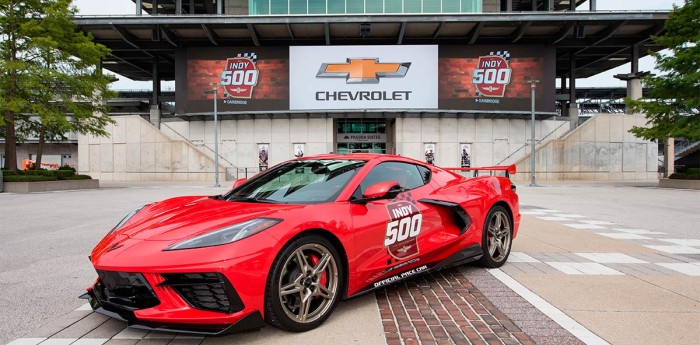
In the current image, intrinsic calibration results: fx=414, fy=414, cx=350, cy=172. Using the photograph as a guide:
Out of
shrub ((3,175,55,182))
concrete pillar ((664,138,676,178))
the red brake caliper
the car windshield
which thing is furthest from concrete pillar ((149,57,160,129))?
concrete pillar ((664,138,676,178))

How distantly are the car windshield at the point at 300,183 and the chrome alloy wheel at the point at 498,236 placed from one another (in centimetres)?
192

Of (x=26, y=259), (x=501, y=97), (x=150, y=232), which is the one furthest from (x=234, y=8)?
(x=150, y=232)

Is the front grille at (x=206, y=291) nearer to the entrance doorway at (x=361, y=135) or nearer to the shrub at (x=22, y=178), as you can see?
the shrub at (x=22, y=178)

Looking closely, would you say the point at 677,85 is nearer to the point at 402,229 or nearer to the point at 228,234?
the point at 402,229

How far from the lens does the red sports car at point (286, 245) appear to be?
2.50 metres

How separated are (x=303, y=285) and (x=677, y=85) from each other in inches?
1024

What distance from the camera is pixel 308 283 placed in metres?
2.89

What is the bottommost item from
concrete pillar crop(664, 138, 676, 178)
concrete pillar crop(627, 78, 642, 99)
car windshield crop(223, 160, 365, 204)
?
car windshield crop(223, 160, 365, 204)

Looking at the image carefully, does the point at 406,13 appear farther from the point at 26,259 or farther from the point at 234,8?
the point at 26,259

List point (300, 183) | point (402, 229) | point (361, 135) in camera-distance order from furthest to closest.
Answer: point (361, 135)
point (300, 183)
point (402, 229)

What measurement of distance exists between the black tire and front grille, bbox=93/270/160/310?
332 cm

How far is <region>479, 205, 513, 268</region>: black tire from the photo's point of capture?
4613 millimetres

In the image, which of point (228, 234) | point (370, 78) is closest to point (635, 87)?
point (370, 78)

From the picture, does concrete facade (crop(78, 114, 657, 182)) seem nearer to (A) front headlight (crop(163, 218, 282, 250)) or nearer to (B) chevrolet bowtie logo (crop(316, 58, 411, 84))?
(B) chevrolet bowtie logo (crop(316, 58, 411, 84))
